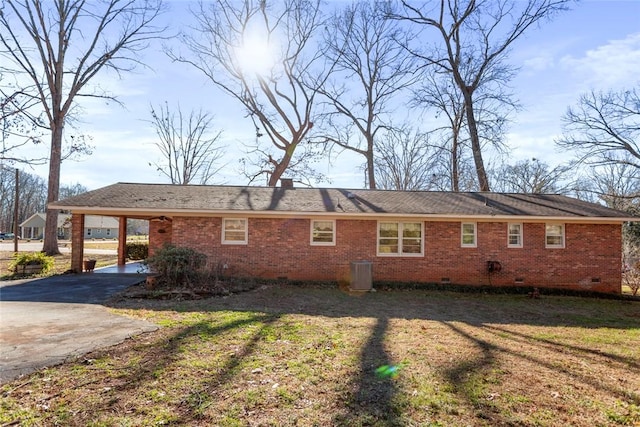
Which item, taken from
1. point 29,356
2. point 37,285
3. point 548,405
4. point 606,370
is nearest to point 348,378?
point 548,405

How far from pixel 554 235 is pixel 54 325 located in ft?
47.8

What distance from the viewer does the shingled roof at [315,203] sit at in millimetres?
12070

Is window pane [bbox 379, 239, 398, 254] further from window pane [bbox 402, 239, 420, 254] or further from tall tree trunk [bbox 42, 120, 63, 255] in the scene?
tall tree trunk [bbox 42, 120, 63, 255]

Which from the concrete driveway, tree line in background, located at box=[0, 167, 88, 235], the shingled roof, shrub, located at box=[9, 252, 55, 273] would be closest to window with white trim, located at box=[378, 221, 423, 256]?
the shingled roof

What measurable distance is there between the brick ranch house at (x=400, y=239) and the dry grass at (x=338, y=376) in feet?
16.0

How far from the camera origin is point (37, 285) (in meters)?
10.6

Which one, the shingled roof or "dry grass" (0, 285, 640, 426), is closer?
"dry grass" (0, 285, 640, 426)

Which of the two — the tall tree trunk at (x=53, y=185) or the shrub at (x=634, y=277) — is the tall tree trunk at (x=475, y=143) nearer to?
the shrub at (x=634, y=277)

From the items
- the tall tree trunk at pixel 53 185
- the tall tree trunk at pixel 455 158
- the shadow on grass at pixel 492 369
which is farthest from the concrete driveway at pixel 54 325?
the tall tree trunk at pixel 455 158

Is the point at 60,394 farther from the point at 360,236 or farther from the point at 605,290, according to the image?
the point at 605,290

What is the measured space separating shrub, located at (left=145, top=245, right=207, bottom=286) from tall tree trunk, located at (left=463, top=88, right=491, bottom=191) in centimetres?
1682

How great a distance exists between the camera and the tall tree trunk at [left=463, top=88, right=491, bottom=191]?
2058cm

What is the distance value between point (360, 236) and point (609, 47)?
9388mm

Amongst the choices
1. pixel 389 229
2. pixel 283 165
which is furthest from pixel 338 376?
pixel 283 165
